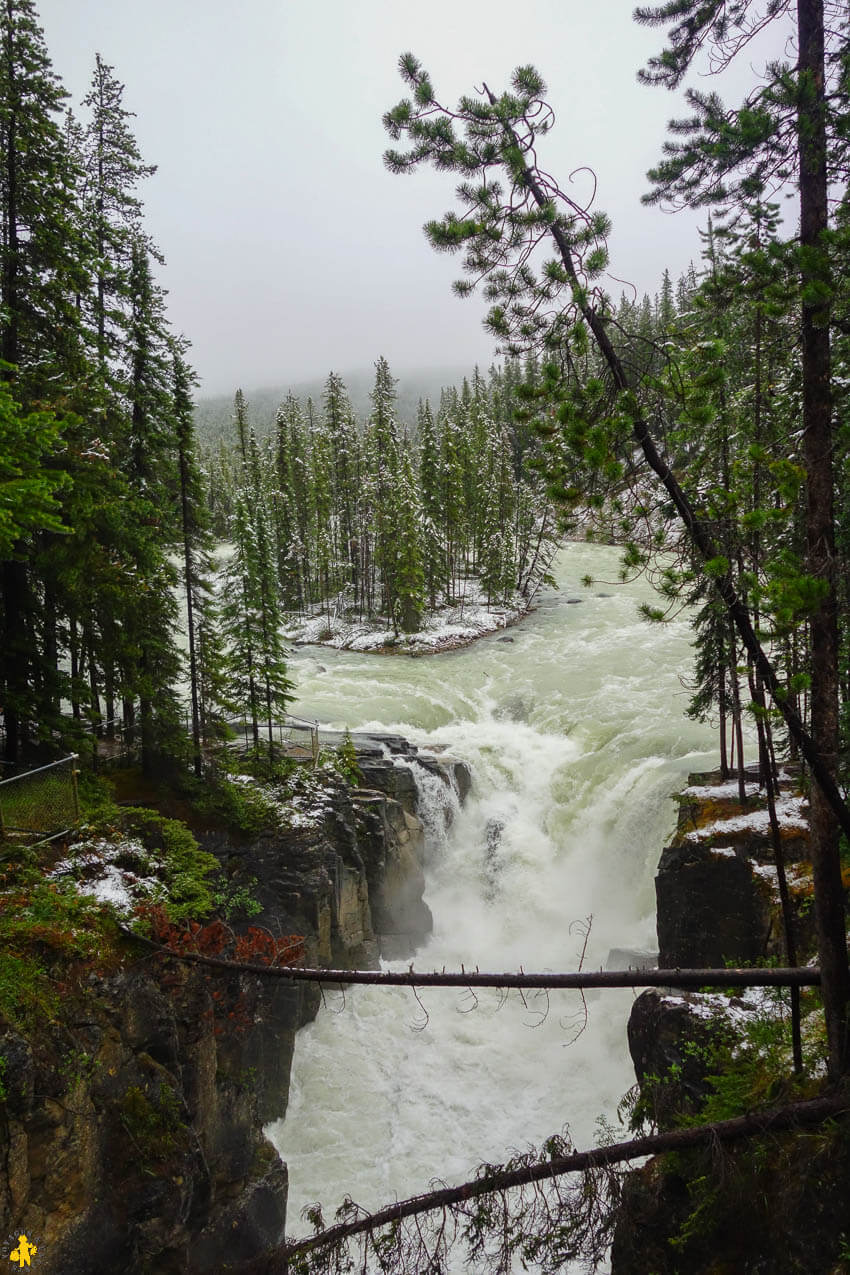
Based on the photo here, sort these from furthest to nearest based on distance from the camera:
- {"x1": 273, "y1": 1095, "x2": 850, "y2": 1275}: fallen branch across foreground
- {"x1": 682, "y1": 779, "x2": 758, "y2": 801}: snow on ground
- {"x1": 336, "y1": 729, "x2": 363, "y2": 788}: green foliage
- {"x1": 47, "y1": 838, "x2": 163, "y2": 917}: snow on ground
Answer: {"x1": 336, "y1": 729, "x2": 363, "y2": 788}: green foliage < {"x1": 682, "y1": 779, "x2": 758, "y2": 801}: snow on ground < {"x1": 47, "y1": 838, "x2": 163, "y2": 917}: snow on ground < {"x1": 273, "y1": 1095, "x2": 850, "y2": 1275}: fallen branch across foreground

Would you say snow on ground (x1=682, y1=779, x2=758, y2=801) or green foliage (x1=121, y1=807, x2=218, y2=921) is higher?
green foliage (x1=121, y1=807, x2=218, y2=921)

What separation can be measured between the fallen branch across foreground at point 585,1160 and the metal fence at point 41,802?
803 cm

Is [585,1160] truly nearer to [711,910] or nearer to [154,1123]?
[154,1123]

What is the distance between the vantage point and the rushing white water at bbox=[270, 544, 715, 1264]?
15297 mm

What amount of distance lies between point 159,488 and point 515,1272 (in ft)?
60.1

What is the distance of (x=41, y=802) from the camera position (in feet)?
38.7

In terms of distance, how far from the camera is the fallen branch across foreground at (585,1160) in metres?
6.09

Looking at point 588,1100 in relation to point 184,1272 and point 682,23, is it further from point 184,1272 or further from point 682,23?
point 682,23

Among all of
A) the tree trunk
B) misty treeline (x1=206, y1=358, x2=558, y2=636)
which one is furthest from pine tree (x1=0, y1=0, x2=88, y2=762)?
misty treeline (x1=206, y1=358, x2=558, y2=636)

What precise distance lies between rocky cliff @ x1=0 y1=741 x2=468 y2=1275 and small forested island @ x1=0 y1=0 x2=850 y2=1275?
0.21ft

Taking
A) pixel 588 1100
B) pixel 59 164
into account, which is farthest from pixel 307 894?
pixel 59 164

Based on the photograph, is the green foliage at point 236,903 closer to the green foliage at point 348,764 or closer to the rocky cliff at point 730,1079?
the green foliage at point 348,764

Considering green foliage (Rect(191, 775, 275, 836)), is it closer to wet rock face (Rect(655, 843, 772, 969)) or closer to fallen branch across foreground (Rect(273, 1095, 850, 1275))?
wet rock face (Rect(655, 843, 772, 969))

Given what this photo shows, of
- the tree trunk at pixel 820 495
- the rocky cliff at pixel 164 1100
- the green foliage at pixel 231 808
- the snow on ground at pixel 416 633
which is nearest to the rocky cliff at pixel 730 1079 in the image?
the tree trunk at pixel 820 495
